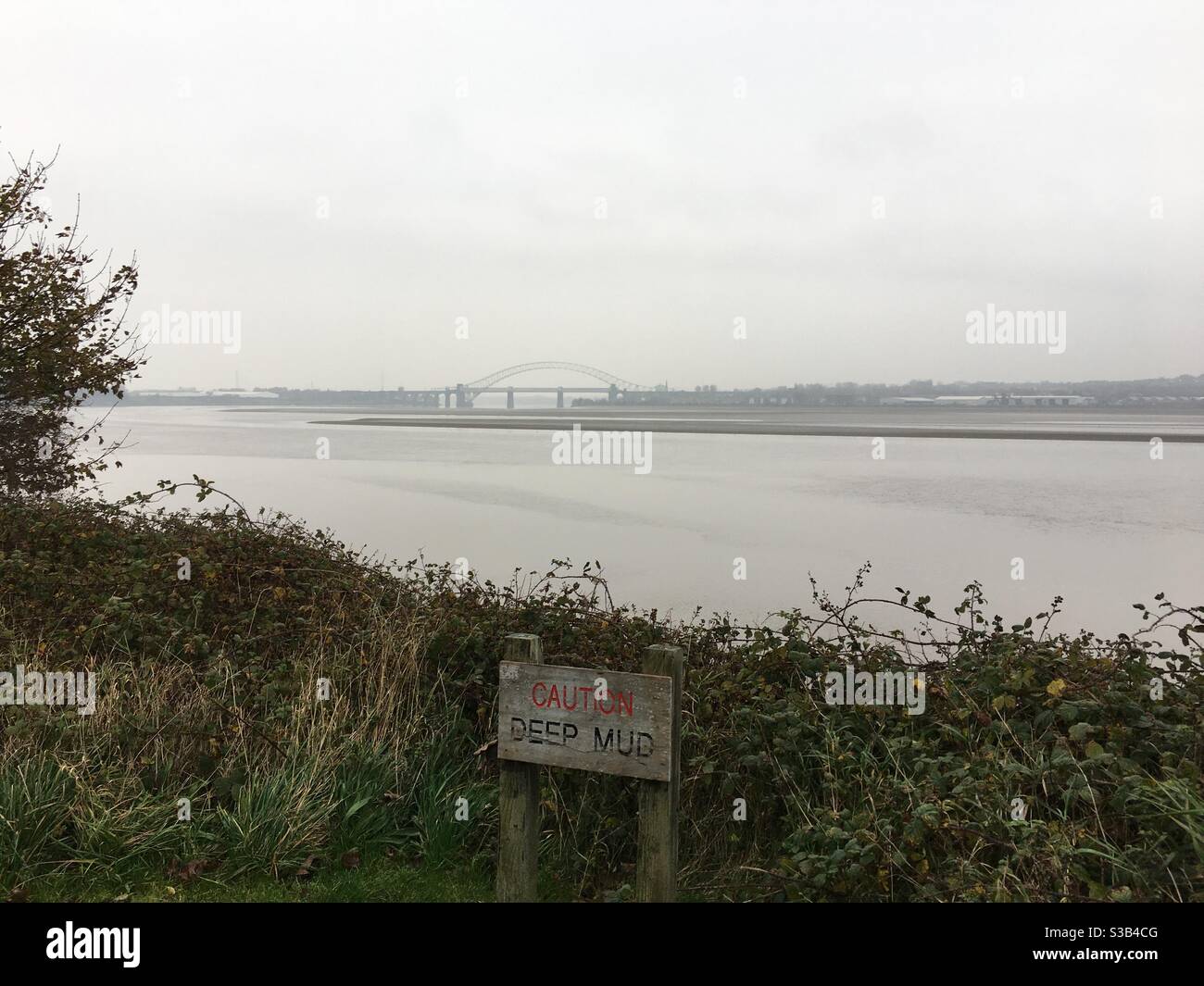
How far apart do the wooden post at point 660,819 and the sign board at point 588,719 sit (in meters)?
0.09

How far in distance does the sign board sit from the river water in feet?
28.9

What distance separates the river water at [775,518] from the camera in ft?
54.6

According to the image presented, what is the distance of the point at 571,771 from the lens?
6.51 metres

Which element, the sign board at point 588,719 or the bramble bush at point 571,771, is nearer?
the sign board at point 588,719

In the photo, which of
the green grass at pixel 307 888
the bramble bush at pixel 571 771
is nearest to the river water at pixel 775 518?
the bramble bush at pixel 571 771

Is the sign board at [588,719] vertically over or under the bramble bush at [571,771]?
over

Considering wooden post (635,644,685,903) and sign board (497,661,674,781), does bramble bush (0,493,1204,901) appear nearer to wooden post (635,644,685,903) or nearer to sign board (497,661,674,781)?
wooden post (635,644,685,903)

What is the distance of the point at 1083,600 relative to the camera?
15.6 metres

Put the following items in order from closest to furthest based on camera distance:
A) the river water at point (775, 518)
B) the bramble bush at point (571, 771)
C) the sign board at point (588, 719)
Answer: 1. the sign board at point (588, 719)
2. the bramble bush at point (571, 771)
3. the river water at point (775, 518)

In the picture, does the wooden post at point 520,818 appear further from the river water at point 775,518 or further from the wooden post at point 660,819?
the river water at point 775,518

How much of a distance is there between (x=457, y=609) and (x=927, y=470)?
35213mm

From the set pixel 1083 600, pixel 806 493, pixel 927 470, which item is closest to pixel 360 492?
pixel 806 493

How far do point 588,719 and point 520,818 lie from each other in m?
0.73
